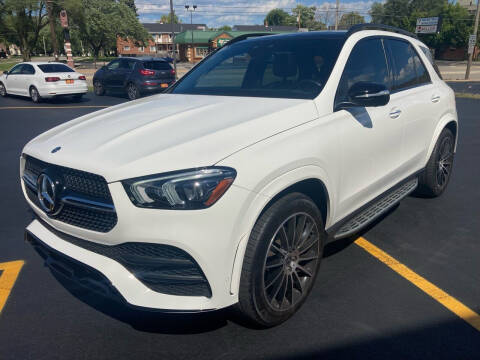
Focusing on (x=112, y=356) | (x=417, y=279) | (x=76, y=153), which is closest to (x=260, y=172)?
(x=76, y=153)

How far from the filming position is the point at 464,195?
5.14m

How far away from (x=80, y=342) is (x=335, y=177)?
1.98m

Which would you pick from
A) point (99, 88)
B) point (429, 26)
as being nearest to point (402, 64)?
point (99, 88)

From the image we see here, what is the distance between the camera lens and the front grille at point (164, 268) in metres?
2.13

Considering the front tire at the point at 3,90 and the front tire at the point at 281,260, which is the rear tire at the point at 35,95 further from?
the front tire at the point at 281,260

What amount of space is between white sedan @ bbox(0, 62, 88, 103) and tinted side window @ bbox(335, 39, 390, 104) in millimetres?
13913

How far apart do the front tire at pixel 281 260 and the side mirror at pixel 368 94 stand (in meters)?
0.87

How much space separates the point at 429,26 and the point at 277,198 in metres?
35.7

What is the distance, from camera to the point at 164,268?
2164 millimetres

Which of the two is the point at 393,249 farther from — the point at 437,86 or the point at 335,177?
the point at 437,86

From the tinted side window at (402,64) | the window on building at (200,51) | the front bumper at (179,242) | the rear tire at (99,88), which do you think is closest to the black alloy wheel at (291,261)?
the front bumper at (179,242)

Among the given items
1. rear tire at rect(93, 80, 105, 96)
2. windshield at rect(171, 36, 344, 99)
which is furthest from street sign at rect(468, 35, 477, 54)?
windshield at rect(171, 36, 344, 99)

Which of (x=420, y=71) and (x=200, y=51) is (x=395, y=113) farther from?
(x=200, y=51)

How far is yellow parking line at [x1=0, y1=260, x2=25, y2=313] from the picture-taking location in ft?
10.1
